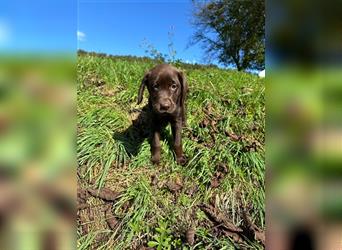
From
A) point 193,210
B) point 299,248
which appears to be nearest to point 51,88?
point 299,248

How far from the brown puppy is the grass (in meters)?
0.14

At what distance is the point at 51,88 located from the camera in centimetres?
79

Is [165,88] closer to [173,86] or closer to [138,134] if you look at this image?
[173,86]

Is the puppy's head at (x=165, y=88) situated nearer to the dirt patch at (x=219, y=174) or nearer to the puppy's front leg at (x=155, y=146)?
the puppy's front leg at (x=155, y=146)

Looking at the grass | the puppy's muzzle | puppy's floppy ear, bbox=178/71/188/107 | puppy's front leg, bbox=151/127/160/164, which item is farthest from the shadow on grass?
the puppy's muzzle

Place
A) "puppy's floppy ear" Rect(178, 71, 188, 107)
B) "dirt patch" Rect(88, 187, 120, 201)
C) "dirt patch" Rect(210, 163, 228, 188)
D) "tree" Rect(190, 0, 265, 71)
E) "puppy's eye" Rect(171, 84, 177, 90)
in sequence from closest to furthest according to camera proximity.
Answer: "dirt patch" Rect(88, 187, 120, 201)
"dirt patch" Rect(210, 163, 228, 188)
"puppy's eye" Rect(171, 84, 177, 90)
"puppy's floppy ear" Rect(178, 71, 188, 107)
"tree" Rect(190, 0, 265, 71)

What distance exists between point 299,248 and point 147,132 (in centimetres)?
372

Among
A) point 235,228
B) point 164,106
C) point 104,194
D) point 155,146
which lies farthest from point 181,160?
point 235,228

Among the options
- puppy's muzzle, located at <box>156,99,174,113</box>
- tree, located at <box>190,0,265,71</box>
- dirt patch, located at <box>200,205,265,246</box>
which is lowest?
dirt patch, located at <box>200,205,265,246</box>

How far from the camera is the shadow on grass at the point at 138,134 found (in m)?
4.13

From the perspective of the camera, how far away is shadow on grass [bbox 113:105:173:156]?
413 cm

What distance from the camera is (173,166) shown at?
3.88 meters

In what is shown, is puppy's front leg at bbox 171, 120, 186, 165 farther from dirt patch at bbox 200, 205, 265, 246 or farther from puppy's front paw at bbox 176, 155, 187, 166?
dirt patch at bbox 200, 205, 265, 246

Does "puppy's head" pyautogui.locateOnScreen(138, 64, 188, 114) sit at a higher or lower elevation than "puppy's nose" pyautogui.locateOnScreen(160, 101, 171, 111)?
higher
